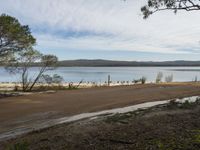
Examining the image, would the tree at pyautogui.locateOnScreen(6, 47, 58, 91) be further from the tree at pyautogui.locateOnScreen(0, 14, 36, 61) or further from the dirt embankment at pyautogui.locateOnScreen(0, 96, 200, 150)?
the dirt embankment at pyautogui.locateOnScreen(0, 96, 200, 150)

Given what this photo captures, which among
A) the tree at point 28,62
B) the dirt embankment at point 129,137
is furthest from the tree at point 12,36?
the dirt embankment at point 129,137

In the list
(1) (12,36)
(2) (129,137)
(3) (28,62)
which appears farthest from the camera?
(3) (28,62)

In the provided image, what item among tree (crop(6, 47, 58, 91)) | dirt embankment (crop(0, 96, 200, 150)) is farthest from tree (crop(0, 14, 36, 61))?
dirt embankment (crop(0, 96, 200, 150))

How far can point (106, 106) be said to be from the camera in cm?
1742

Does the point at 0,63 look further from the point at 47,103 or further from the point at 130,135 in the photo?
the point at 130,135

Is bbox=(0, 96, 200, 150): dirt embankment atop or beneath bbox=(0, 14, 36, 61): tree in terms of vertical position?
beneath

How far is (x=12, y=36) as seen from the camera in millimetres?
20469

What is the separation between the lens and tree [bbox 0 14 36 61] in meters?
19.8

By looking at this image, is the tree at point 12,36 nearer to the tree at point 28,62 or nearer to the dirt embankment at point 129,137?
the tree at point 28,62

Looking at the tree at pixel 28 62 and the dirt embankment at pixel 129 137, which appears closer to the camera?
the dirt embankment at pixel 129 137

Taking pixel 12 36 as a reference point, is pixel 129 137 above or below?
below

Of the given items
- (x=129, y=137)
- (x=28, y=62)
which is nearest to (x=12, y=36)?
(x=28, y=62)

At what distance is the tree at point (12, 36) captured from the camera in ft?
65.1

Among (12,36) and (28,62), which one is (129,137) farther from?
(28,62)
